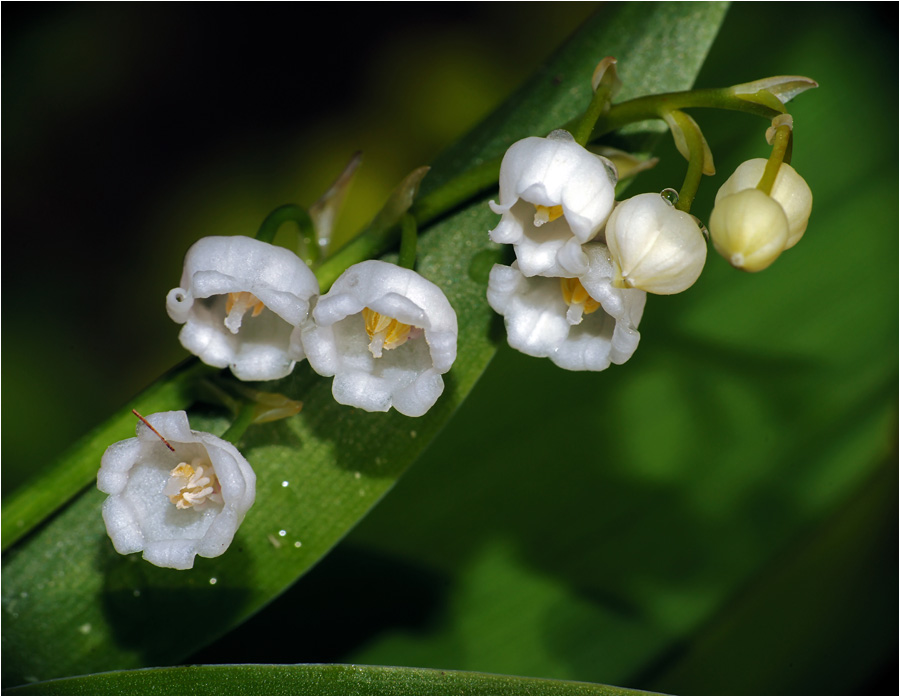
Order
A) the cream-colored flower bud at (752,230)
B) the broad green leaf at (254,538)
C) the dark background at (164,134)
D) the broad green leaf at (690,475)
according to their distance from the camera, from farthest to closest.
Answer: the dark background at (164,134)
the broad green leaf at (690,475)
the broad green leaf at (254,538)
the cream-colored flower bud at (752,230)

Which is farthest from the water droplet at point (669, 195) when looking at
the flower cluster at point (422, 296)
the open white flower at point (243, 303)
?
the open white flower at point (243, 303)

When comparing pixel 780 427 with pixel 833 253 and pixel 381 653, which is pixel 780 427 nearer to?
pixel 833 253

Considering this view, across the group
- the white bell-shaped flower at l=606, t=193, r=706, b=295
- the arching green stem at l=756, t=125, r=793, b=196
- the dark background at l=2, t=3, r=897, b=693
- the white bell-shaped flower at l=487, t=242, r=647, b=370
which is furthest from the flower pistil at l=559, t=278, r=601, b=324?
the dark background at l=2, t=3, r=897, b=693

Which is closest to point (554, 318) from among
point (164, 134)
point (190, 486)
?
point (190, 486)

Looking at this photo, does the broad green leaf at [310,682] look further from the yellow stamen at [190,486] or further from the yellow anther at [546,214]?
the yellow anther at [546,214]

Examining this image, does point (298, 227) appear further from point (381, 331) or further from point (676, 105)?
point (676, 105)

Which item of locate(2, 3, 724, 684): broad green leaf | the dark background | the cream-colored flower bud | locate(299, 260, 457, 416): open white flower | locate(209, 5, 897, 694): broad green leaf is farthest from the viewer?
the dark background

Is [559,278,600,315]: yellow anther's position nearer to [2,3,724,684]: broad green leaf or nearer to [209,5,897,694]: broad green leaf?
[2,3,724,684]: broad green leaf
